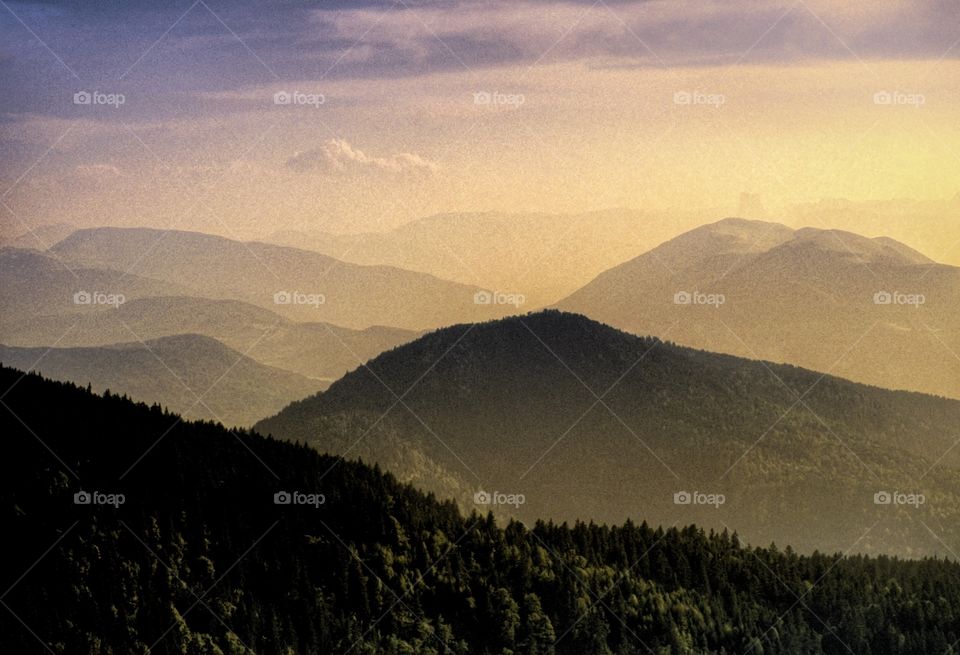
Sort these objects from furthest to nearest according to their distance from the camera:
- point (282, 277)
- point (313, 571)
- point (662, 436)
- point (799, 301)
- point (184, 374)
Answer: point (799, 301)
point (662, 436)
point (184, 374)
point (282, 277)
point (313, 571)

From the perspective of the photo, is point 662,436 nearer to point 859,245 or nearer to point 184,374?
point 859,245

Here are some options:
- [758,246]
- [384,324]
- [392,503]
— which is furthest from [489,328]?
[392,503]

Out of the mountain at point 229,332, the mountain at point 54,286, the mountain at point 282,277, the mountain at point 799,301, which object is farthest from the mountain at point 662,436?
the mountain at point 54,286

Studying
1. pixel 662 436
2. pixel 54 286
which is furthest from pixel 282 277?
pixel 662 436

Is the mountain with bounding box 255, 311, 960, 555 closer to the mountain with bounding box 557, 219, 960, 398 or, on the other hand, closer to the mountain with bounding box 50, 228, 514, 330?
the mountain with bounding box 557, 219, 960, 398

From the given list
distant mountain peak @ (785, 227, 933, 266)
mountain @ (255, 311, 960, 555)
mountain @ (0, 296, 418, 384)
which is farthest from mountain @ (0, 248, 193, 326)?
distant mountain peak @ (785, 227, 933, 266)
